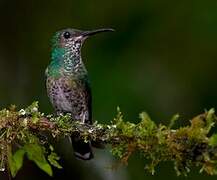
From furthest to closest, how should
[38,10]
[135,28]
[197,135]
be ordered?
1. [38,10]
2. [135,28]
3. [197,135]

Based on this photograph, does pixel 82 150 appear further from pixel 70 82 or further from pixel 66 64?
pixel 66 64

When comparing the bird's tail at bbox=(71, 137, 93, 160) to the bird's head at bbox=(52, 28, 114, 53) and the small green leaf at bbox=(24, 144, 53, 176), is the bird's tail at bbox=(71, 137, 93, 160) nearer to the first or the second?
the bird's head at bbox=(52, 28, 114, 53)

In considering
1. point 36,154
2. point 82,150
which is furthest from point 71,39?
point 36,154

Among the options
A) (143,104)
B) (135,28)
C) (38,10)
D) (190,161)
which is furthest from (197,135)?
(38,10)

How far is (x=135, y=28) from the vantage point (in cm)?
786

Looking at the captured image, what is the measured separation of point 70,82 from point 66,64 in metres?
0.16

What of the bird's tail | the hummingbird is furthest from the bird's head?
the bird's tail

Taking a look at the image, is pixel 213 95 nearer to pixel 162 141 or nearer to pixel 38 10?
pixel 38 10

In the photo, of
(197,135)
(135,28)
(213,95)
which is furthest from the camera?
(135,28)

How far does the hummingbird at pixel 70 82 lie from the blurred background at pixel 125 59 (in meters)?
1.05

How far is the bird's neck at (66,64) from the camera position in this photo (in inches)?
236

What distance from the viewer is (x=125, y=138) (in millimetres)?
3957

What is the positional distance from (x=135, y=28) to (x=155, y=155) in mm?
4084

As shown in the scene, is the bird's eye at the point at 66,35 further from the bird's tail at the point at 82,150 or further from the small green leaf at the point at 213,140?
the small green leaf at the point at 213,140
